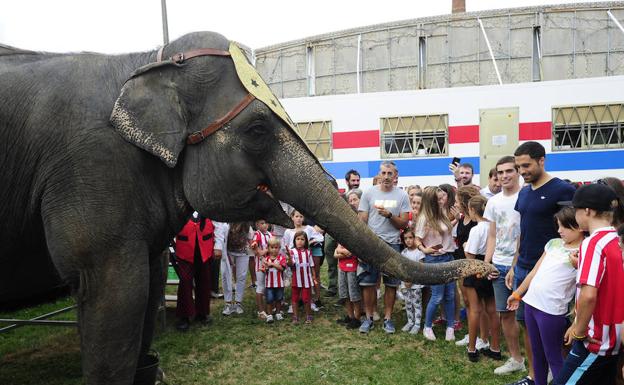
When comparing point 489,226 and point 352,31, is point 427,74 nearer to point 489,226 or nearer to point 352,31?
point 352,31

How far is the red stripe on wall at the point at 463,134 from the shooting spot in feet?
37.9

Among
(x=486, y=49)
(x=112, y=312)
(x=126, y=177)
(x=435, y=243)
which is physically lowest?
(x=435, y=243)

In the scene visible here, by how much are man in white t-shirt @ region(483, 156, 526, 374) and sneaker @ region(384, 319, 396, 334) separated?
1543mm

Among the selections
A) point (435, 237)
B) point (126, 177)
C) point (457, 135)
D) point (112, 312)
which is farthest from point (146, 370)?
point (457, 135)

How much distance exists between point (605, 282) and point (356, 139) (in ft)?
31.6

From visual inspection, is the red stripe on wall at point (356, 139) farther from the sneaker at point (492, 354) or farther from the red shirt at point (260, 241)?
the sneaker at point (492, 354)

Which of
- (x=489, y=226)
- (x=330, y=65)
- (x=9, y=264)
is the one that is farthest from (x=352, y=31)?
(x=9, y=264)

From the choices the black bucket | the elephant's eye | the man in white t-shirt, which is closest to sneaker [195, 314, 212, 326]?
the man in white t-shirt

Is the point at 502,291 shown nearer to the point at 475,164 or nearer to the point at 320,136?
the point at 475,164

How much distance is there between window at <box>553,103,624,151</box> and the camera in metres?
11.0

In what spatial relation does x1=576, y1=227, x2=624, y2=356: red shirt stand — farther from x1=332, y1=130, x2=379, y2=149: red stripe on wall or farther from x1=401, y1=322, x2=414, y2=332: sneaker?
x1=332, y1=130, x2=379, y2=149: red stripe on wall

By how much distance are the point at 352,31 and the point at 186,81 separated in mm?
17323

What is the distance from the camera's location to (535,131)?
11.3m

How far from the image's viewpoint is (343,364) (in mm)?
5125
